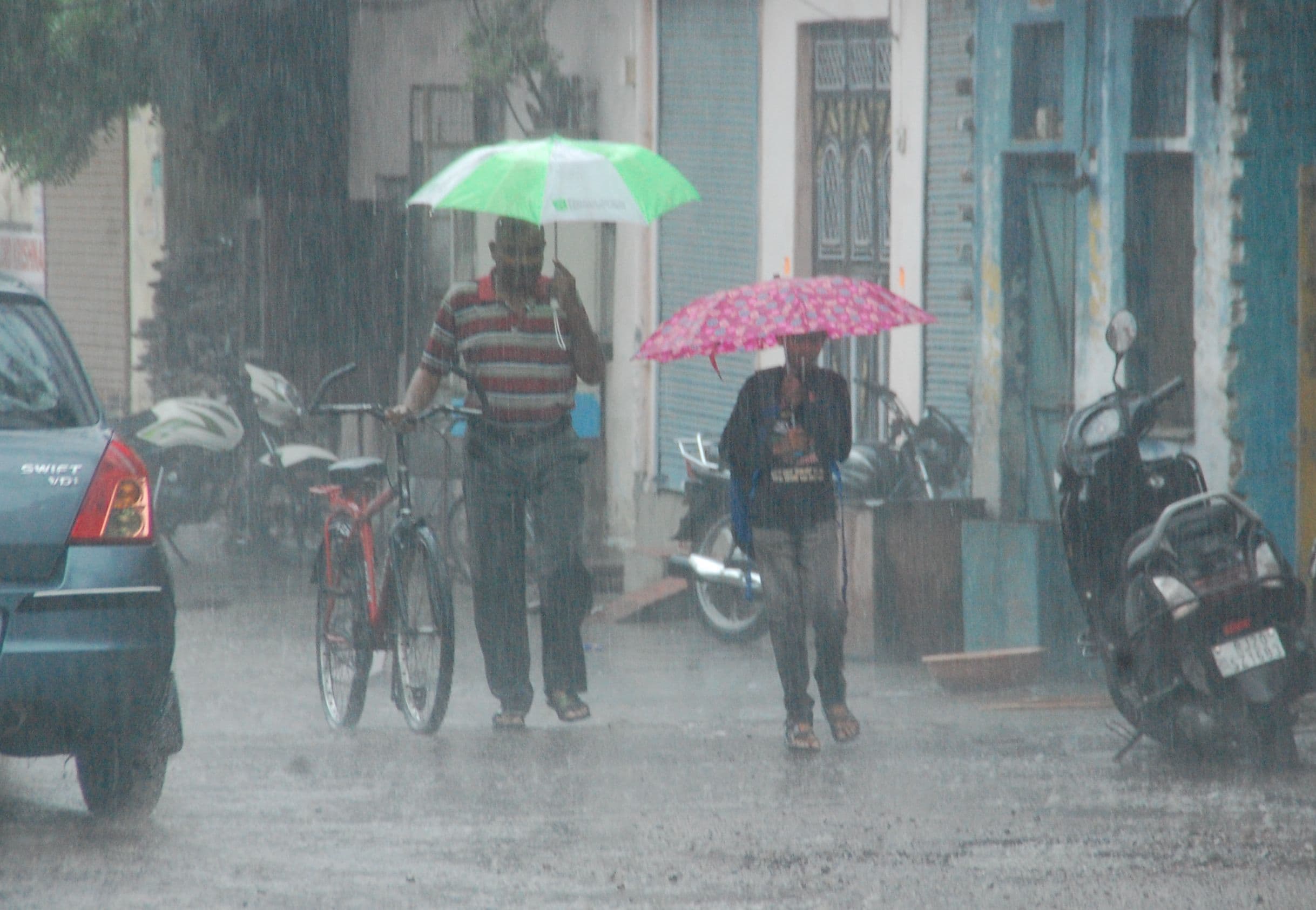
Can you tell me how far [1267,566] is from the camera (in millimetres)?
7941

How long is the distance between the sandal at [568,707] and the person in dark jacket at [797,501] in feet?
2.64

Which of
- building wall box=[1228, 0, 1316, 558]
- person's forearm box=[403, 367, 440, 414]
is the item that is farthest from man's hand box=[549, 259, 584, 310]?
building wall box=[1228, 0, 1316, 558]

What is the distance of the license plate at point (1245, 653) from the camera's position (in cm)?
786

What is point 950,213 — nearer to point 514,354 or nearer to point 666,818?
point 514,354

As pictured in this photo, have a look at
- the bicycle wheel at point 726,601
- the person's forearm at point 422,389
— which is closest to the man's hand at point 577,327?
the person's forearm at point 422,389

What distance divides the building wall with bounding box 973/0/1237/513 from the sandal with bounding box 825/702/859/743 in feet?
10.3

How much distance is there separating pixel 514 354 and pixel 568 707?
1.34 meters

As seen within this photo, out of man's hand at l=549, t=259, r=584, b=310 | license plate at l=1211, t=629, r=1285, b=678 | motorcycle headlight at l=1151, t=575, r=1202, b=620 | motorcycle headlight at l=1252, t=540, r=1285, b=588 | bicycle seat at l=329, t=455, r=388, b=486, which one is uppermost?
man's hand at l=549, t=259, r=584, b=310

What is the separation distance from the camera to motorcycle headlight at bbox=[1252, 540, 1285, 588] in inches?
311

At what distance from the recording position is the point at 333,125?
19312mm

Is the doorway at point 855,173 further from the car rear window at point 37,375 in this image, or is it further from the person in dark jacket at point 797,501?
the car rear window at point 37,375

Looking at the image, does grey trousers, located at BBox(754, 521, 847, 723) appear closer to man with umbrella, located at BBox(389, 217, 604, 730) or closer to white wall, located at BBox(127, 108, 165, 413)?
man with umbrella, located at BBox(389, 217, 604, 730)

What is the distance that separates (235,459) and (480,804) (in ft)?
30.1

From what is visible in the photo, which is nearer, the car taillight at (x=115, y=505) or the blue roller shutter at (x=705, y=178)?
A: the car taillight at (x=115, y=505)
